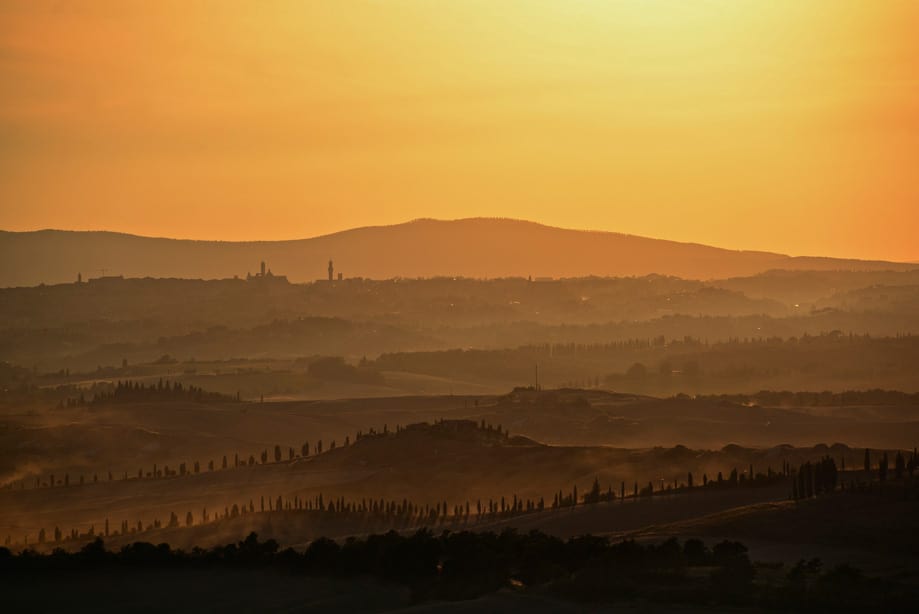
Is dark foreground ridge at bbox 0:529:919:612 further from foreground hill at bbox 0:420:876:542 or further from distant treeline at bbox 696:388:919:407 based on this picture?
distant treeline at bbox 696:388:919:407

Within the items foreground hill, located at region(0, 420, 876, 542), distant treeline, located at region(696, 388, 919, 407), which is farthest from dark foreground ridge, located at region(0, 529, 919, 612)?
distant treeline, located at region(696, 388, 919, 407)

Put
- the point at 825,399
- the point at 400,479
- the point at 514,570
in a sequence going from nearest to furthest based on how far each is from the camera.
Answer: the point at 514,570 → the point at 400,479 → the point at 825,399

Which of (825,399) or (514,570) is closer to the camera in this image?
(514,570)

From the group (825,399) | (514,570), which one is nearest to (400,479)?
(514,570)

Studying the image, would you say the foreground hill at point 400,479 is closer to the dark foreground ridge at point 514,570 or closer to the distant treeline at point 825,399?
the dark foreground ridge at point 514,570

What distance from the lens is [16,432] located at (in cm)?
15000

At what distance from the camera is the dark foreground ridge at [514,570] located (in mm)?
57094

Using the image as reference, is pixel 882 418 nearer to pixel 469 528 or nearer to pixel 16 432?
pixel 16 432

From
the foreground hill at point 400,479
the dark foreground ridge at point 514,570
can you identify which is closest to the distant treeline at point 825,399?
the foreground hill at point 400,479

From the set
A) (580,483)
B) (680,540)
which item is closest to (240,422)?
(580,483)

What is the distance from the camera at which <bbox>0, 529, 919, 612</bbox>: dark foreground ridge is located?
57.1m

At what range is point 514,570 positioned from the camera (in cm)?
6375

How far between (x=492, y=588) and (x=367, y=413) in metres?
118

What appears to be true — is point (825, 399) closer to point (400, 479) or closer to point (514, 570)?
point (400, 479)
